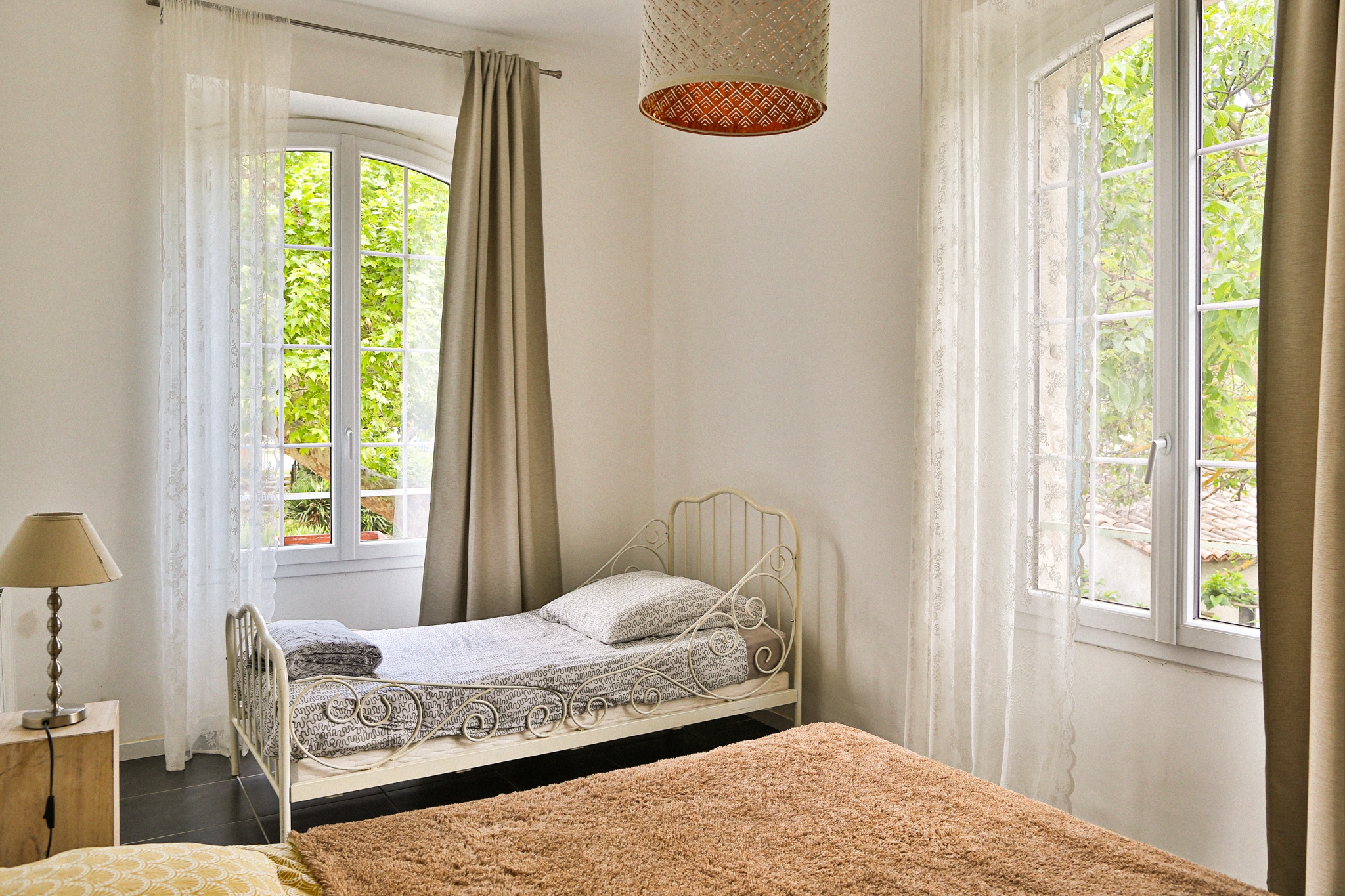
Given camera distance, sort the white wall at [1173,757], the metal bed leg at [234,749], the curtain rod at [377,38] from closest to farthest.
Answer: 1. the white wall at [1173,757]
2. the metal bed leg at [234,749]
3. the curtain rod at [377,38]

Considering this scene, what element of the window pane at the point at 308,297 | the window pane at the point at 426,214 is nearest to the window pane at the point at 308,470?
the window pane at the point at 308,297

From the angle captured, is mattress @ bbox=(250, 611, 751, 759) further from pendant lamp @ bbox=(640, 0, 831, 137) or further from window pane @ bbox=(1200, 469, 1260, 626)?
pendant lamp @ bbox=(640, 0, 831, 137)

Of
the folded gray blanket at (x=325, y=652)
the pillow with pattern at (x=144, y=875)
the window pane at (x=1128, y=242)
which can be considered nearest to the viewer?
the pillow with pattern at (x=144, y=875)

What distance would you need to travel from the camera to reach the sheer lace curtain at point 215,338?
3158 mm

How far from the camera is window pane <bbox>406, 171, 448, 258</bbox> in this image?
13.0 ft

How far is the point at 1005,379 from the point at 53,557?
2416mm

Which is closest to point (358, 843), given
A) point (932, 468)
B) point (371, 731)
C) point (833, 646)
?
point (371, 731)

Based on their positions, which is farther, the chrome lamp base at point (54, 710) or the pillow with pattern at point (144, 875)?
the chrome lamp base at point (54, 710)

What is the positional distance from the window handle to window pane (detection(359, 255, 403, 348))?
9.56ft

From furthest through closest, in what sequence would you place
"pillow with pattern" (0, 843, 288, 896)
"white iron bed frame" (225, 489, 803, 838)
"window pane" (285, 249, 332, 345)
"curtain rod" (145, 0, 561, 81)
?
"window pane" (285, 249, 332, 345)
"curtain rod" (145, 0, 561, 81)
"white iron bed frame" (225, 489, 803, 838)
"pillow with pattern" (0, 843, 288, 896)

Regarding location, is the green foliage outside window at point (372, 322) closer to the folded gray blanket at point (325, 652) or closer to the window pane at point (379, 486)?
the window pane at point (379, 486)

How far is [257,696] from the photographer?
256 cm

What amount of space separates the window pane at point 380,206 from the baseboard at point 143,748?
6.72 ft

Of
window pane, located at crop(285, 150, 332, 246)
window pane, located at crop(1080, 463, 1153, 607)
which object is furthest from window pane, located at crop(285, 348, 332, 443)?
window pane, located at crop(1080, 463, 1153, 607)
